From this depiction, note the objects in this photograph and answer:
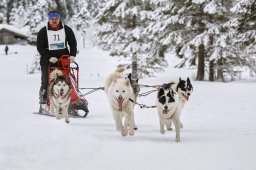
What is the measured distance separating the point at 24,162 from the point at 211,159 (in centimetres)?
243

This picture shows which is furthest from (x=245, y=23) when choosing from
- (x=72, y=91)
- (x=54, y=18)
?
(x=54, y=18)

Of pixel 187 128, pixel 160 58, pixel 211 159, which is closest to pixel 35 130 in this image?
pixel 211 159

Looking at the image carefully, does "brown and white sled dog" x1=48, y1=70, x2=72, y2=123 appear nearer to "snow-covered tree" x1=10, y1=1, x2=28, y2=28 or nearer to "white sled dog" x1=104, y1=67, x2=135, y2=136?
"white sled dog" x1=104, y1=67, x2=135, y2=136

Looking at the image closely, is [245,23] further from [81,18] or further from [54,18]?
[81,18]

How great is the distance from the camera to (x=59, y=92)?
7.27m

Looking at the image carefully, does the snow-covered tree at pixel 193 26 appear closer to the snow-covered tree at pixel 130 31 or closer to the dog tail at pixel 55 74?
the snow-covered tree at pixel 130 31

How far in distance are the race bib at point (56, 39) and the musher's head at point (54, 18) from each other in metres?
0.14

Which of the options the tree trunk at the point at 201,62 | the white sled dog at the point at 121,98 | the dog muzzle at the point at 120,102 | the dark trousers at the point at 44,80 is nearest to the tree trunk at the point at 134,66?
the tree trunk at the point at 201,62

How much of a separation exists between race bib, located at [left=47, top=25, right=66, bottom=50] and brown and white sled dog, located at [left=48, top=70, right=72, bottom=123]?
0.76 m

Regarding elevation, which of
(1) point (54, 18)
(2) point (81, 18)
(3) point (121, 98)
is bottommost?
(3) point (121, 98)

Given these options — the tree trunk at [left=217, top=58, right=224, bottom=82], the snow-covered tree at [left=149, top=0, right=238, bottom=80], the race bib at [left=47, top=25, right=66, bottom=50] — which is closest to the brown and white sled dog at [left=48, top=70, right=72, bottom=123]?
the race bib at [left=47, top=25, right=66, bottom=50]

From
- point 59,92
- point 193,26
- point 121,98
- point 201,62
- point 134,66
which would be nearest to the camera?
point 121,98

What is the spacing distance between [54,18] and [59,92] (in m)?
1.52

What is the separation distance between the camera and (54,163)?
4746 mm
